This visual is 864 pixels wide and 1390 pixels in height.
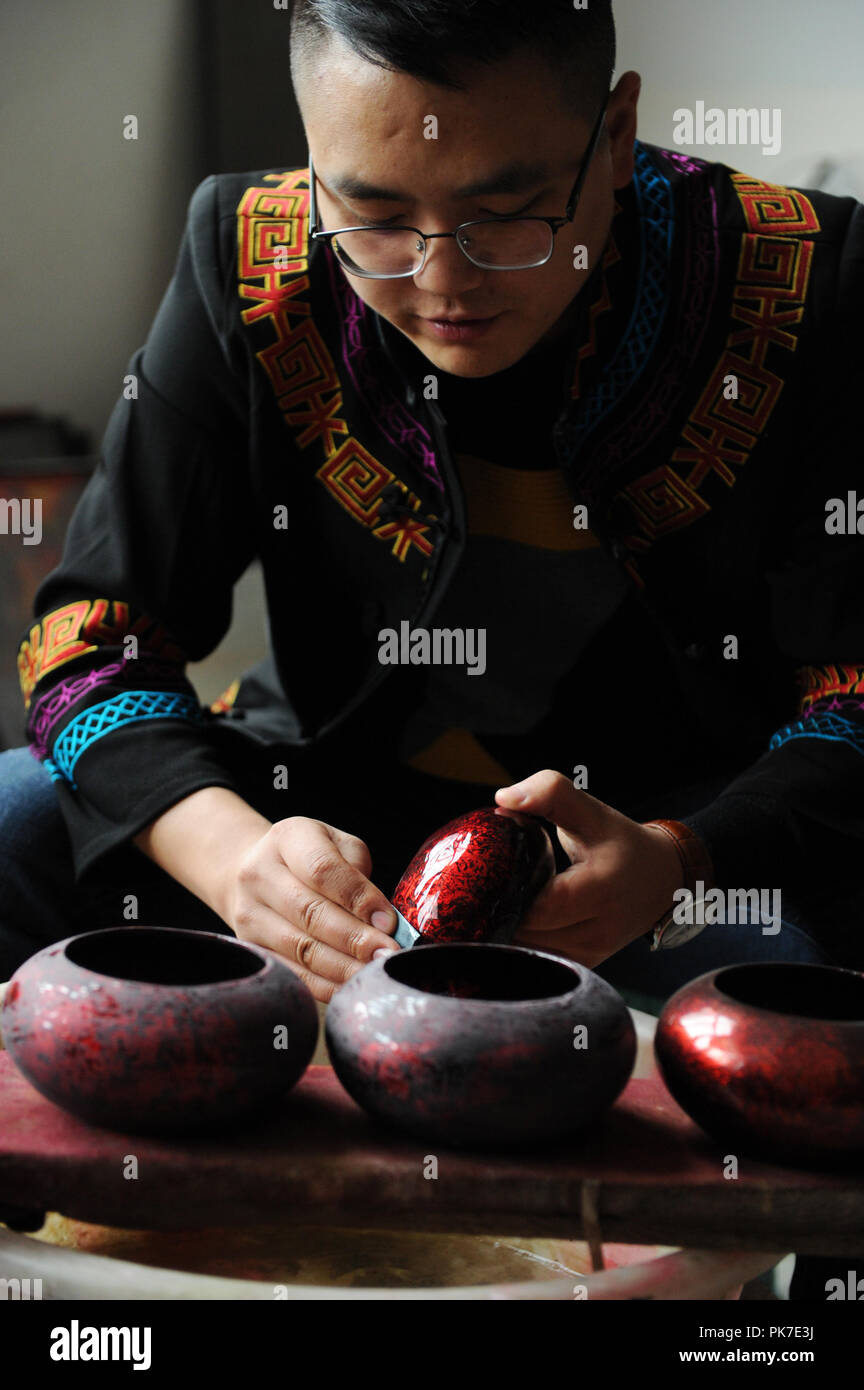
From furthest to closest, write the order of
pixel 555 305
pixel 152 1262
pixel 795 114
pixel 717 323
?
1. pixel 795 114
2. pixel 717 323
3. pixel 555 305
4. pixel 152 1262

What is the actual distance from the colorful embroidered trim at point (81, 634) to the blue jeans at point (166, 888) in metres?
0.11

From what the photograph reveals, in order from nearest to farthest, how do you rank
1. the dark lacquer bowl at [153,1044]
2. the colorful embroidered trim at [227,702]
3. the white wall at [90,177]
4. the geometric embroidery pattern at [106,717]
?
the dark lacquer bowl at [153,1044] < the geometric embroidery pattern at [106,717] < the colorful embroidered trim at [227,702] < the white wall at [90,177]

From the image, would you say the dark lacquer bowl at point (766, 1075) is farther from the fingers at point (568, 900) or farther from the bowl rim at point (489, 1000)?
the fingers at point (568, 900)

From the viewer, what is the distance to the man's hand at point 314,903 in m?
0.88

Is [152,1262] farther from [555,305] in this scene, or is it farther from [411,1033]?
[555,305]

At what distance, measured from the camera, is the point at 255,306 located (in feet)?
4.29

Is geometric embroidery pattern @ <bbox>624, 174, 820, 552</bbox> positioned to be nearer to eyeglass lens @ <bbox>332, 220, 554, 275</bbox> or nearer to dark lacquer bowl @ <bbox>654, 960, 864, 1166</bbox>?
eyeglass lens @ <bbox>332, 220, 554, 275</bbox>

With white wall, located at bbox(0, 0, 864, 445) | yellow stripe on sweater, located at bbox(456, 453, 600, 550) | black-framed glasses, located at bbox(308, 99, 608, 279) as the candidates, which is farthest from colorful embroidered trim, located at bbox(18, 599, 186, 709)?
white wall, located at bbox(0, 0, 864, 445)

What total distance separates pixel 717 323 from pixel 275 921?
2.36ft

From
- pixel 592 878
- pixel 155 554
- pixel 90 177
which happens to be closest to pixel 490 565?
pixel 155 554

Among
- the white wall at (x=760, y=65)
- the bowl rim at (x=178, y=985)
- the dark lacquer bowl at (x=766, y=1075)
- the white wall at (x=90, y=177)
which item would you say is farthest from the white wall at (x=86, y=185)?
the dark lacquer bowl at (x=766, y=1075)

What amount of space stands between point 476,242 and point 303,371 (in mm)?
370

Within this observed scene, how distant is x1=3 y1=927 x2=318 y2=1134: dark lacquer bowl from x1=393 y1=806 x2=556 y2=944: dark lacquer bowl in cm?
22

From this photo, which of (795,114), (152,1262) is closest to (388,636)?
(152,1262)
